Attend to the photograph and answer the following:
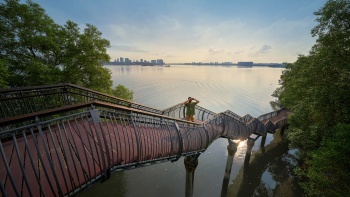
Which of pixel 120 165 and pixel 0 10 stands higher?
pixel 0 10

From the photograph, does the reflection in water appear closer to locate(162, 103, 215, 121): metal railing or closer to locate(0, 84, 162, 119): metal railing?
locate(162, 103, 215, 121): metal railing

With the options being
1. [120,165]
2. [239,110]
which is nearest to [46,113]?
[120,165]

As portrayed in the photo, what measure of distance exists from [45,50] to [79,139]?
37.3 feet

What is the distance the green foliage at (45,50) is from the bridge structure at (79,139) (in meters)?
5.12

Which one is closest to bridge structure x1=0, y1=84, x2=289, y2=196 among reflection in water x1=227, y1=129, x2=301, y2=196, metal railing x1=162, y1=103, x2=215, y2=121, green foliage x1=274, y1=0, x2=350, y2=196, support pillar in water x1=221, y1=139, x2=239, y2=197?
metal railing x1=162, y1=103, x2=215, y2=121

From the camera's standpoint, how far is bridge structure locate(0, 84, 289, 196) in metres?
2.81

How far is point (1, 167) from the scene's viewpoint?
3754 millimetres

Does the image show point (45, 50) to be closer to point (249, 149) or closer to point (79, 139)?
point (79, 139)

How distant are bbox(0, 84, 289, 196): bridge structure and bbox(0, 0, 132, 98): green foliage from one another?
5.12 metres

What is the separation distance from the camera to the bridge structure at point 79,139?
281cm

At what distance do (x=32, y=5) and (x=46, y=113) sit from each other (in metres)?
14.2

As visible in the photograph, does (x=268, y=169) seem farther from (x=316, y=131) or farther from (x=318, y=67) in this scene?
(x=318, y=67)

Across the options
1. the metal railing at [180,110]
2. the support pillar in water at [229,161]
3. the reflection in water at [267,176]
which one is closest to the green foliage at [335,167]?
the support pillar in water at [229,161]

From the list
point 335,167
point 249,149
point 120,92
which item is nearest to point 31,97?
point 120,92
